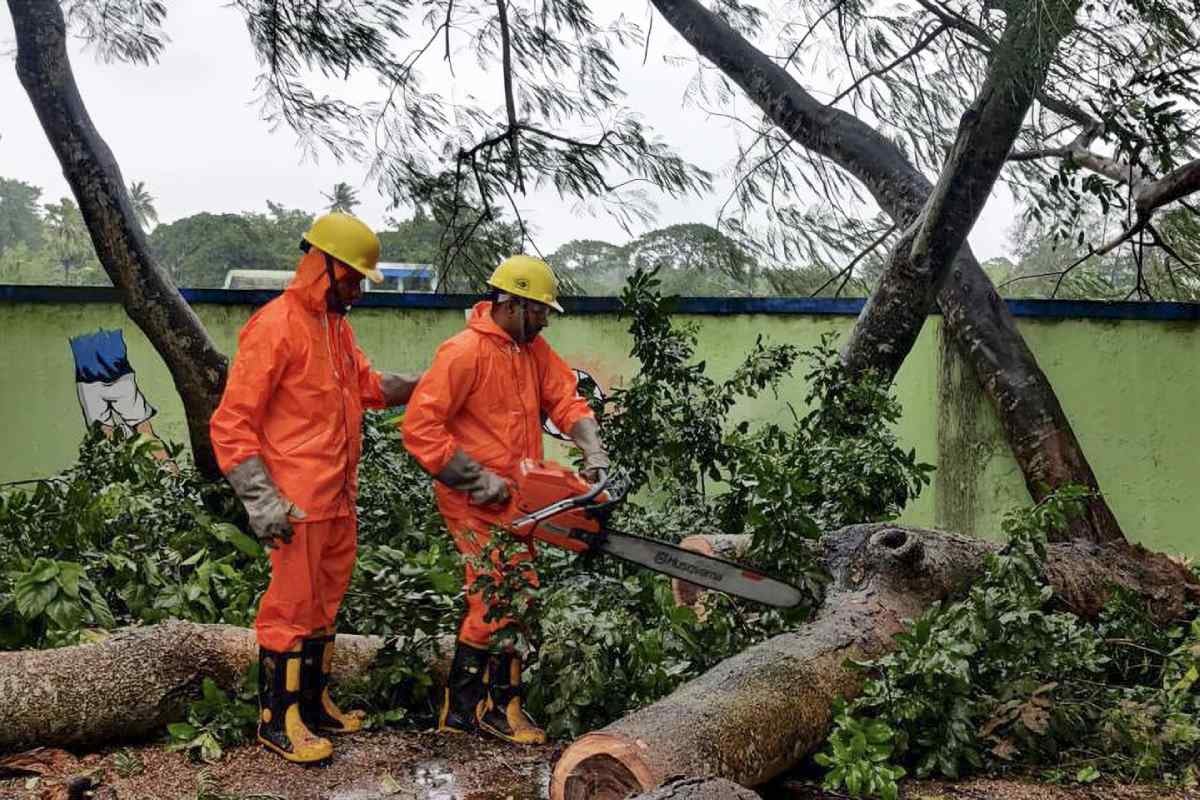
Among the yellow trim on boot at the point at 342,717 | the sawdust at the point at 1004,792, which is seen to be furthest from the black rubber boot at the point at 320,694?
the sawdust at the point at 1004,792

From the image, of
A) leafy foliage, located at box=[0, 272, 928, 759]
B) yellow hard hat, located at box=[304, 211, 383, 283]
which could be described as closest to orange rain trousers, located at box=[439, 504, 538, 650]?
leafy foliage, located at box=[0, 272, 928, 759]

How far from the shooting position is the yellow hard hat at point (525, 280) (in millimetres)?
3893

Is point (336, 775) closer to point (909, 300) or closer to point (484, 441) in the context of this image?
point (484, 441)

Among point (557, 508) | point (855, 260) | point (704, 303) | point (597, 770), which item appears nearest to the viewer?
point (597, 770)

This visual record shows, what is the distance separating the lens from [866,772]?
322 cm

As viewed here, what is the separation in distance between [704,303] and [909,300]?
193 cm

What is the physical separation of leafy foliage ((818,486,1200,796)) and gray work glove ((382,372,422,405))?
6.04 ft

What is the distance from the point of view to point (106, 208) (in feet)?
19.6

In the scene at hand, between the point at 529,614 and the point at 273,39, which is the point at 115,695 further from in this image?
the point at 273,39

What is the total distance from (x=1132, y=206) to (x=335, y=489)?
5465 millimetres

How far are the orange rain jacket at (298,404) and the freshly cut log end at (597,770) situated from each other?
1.11 m

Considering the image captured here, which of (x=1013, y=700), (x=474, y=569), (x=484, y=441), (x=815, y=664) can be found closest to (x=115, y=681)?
(x=474, y=569)

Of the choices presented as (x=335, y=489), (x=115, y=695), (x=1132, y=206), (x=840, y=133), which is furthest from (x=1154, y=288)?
(x=115, y=695)

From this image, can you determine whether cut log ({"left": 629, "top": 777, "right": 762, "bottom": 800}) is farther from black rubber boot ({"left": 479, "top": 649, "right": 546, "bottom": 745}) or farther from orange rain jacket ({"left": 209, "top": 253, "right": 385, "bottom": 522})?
orange rain jacket ({"left": 209, "top": 253, "right": 385, "bottom": 522})
